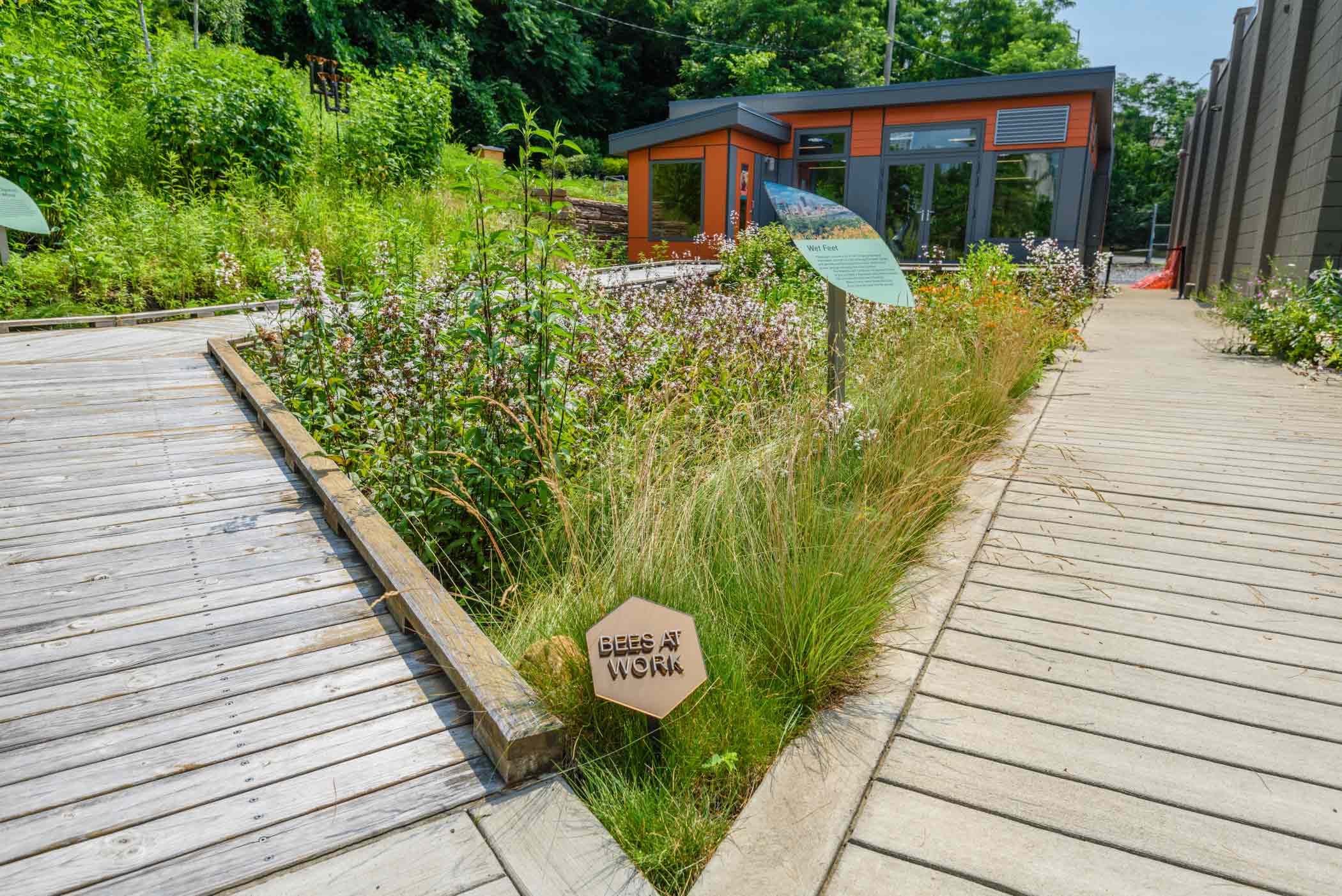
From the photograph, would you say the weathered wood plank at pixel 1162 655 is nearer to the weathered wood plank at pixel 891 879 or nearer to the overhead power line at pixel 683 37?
the weathered wood plank at pixel 891 879

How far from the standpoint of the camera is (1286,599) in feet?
8.41

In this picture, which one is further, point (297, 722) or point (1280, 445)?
point (1280, 445)

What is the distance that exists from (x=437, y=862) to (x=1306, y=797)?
183 cm

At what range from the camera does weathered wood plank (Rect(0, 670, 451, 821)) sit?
5.19ft

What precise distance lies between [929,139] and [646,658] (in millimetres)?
15846

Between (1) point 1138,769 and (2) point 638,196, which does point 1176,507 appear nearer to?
(1) point 1138,769

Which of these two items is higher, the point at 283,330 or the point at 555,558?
the point at 283,330

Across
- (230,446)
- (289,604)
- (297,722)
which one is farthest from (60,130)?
(297,722)

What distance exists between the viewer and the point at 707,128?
15109mm

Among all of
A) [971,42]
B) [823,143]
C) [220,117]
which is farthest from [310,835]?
[971,42]

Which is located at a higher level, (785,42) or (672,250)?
(785,42)

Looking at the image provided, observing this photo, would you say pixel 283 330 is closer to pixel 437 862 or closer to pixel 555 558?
pixel 555 558

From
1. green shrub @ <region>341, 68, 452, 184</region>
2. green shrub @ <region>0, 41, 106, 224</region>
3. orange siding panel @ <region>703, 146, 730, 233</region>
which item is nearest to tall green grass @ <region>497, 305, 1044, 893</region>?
green shrub @ <region>0, 41, 106, 224</region>

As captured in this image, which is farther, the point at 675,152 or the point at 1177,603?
the point at 675,152
